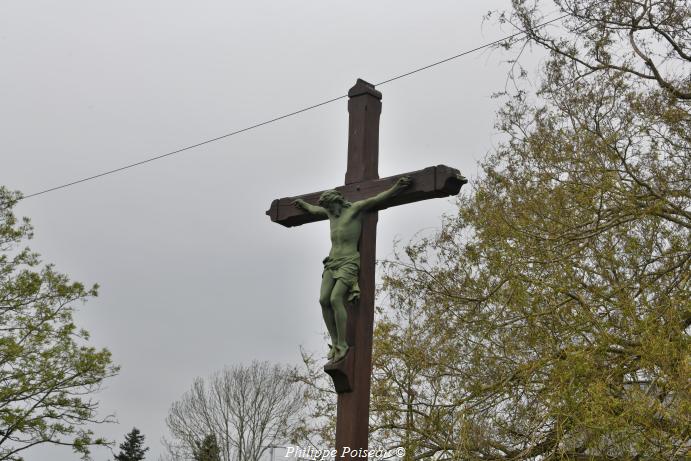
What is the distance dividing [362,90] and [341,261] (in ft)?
4.45

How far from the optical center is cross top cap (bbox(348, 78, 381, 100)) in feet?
23.5

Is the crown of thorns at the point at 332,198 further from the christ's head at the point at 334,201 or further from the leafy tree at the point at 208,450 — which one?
the leafy tree at the point at 208,450

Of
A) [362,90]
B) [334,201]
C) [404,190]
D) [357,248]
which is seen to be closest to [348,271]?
[357,248]

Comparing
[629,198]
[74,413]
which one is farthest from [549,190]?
[74,413]

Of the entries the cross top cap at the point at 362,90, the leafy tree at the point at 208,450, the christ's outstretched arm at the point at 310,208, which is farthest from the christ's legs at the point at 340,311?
the leafy tree at the point at 208,450

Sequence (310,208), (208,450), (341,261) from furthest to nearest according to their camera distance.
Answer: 1. (208,450)
2. (310,208)
3. (341,261)

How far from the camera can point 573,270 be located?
11.1m

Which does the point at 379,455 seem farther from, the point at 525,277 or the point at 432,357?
the point at 525,277

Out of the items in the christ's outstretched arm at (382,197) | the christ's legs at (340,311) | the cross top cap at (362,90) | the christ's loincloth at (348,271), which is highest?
the cross top cap at (362,90)

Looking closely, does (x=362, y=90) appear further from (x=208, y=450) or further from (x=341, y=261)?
(x=208, y=450)

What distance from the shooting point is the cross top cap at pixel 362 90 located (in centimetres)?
715

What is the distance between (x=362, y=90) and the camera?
7152mm

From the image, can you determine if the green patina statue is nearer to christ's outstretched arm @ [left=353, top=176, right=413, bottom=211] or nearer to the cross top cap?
christ's outstretched arm @ [left=353, top=176, right=413, bottom=211]

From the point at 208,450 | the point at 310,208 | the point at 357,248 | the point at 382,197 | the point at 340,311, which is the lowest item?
the point at 340,311
